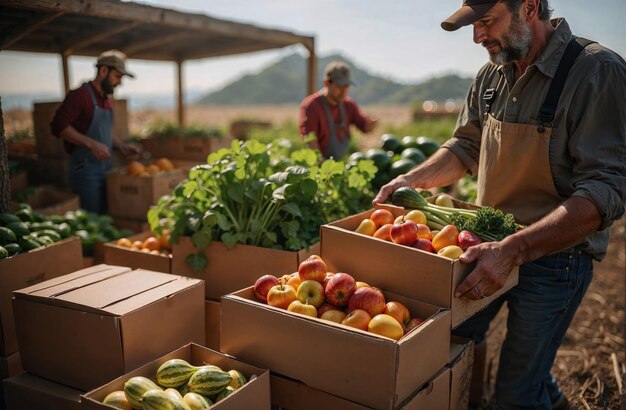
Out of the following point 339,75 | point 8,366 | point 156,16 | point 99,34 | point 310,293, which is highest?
point 156,16

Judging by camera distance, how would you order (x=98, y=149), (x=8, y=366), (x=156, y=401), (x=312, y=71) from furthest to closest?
(x=312, y=71)
(x=98, y=149)
(x=8, y=366)
(x=156, y=401)

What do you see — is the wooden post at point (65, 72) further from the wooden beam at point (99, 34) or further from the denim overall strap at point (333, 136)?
the denim overall strap at point (333, 136)

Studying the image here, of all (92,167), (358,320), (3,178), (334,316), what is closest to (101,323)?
(334,316)

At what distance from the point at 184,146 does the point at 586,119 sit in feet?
20.1

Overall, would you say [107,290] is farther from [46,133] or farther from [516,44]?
[46,133]

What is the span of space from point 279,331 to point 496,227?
45.8 inches

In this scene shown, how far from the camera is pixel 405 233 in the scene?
241 centimetres

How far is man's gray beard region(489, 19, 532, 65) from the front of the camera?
103 inches

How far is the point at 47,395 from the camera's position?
8.03 feet

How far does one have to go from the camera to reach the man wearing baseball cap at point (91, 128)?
5.54 m

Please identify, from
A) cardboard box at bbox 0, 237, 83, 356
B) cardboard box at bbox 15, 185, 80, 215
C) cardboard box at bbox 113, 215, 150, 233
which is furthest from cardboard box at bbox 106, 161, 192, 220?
cardboard box at bbox 0, 237, 83, 356

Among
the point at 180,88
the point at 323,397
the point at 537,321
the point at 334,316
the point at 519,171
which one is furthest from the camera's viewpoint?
the point at 180,88

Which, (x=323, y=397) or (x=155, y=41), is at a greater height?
(x=155, y=41)

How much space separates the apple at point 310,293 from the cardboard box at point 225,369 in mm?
372
